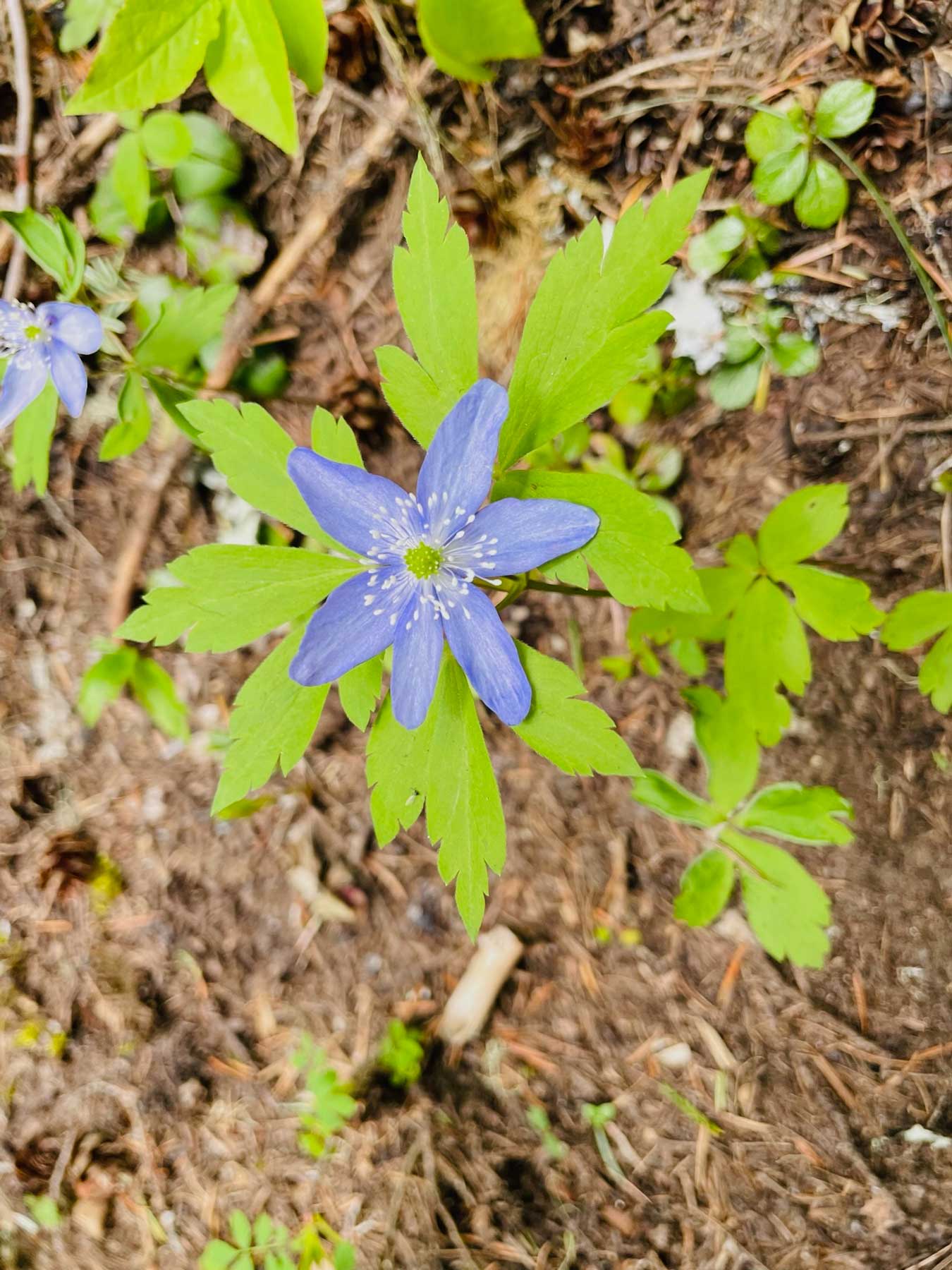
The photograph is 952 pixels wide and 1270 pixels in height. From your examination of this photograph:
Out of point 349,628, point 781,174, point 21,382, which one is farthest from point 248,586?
point 781,174

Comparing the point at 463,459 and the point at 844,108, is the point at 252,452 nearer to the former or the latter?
the point at 463,459

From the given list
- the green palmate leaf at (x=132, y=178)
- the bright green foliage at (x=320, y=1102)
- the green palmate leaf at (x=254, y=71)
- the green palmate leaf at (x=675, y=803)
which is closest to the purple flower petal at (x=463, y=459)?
the green palmate leaf at (x=254, y=71)

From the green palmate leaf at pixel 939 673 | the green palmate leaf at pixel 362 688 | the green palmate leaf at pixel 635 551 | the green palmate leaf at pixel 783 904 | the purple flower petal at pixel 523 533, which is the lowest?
the green palmate leaf at pixel 783 904

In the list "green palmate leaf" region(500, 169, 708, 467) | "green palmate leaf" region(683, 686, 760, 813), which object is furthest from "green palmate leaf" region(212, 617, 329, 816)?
"green palmate leaf" region(683, 686, 760, 813)

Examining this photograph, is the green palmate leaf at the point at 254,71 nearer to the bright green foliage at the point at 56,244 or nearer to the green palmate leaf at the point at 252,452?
the bright green foliage at the point at 56,244

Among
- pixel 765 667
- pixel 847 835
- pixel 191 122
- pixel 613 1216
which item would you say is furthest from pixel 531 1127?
pixel 191 122

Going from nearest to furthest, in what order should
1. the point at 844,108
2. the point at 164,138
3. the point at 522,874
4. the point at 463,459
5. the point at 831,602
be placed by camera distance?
the point at 463,459 → the point at 831,602 → the point at 844,108 → the point at 164,138 → the point at 522,874

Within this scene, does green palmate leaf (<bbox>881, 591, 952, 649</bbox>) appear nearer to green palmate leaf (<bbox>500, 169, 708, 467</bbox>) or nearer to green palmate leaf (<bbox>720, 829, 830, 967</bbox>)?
green palmate leaf (<bbox>720, 829, 830, 967</bbox>)
